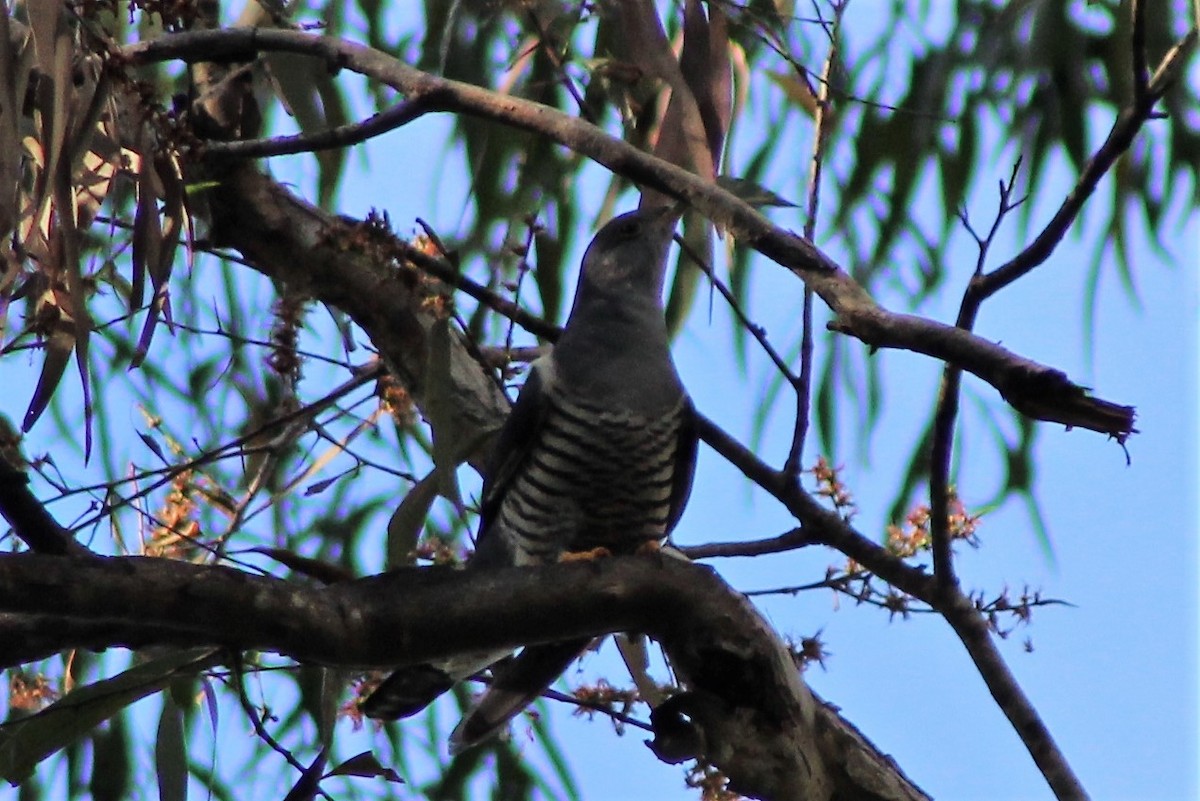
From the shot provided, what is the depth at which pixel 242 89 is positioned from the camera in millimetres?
2551

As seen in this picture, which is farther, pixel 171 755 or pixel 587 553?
pixel 587 553

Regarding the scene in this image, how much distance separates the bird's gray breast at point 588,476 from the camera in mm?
2410

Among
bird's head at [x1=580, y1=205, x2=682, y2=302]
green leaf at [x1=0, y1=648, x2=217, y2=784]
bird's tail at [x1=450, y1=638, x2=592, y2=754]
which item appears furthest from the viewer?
bird's head at [x1=580, y1=205, x2=682, y2=302]

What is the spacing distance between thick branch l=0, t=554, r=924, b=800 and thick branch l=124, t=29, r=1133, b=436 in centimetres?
43

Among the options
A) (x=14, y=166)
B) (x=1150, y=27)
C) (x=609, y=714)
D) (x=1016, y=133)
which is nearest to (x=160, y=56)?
(x=14, y=166)

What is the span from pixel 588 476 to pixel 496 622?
0.84 metres

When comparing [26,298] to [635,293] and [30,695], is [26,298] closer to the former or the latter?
[30,695]

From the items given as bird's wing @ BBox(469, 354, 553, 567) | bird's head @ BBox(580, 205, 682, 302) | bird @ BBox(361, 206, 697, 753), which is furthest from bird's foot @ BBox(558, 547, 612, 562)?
bird's head @ BBox(580, 205, 682, 302)

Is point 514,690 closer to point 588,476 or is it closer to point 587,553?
point 587,553

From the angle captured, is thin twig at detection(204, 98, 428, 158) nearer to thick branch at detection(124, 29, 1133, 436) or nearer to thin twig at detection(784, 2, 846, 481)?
thick branch at detection(124, 29, 1133, 436)

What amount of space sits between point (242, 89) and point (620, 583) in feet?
4.42

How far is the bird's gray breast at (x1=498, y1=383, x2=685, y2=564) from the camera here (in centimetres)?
241

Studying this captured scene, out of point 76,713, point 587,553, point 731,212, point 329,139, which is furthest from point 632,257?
point 76,713

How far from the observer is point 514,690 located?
2.19 metres
